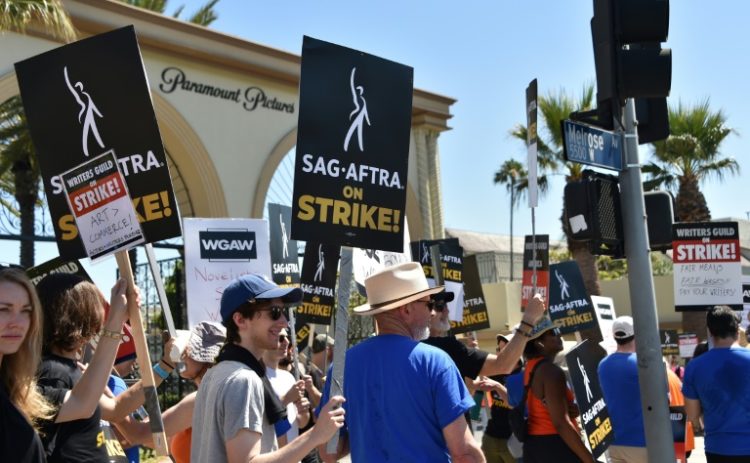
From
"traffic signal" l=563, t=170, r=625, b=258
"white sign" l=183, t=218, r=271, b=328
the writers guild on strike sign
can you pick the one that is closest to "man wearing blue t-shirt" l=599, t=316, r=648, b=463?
"traffic signal" l=563, t=170, r=625, b=258

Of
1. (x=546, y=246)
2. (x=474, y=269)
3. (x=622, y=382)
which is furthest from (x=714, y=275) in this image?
(x=622, y=382)

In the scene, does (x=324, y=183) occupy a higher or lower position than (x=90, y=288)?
higher

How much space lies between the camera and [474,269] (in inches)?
474

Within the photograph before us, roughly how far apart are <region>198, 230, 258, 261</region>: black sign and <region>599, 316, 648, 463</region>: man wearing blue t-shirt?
122 inches

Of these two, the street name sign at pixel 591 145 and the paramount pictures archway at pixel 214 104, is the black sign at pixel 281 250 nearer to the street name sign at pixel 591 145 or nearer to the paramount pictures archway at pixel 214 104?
the street name sign at pixel 591 145

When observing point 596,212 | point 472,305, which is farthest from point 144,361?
point 472,305

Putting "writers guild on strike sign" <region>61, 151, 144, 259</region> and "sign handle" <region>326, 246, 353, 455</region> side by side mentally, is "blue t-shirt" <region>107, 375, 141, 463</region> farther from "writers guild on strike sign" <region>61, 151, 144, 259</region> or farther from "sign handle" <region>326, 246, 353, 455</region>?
"sign handle" <region>326, 246, 353, 455</region>

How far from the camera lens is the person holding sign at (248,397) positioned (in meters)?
3.59

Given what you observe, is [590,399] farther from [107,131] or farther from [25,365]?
[25,365]

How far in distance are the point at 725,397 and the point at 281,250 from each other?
192 inches

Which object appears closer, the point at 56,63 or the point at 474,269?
the point at 56,63

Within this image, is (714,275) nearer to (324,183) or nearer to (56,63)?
(324,183)

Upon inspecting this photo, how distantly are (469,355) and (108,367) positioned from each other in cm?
249

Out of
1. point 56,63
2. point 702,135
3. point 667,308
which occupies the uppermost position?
point 702,135
